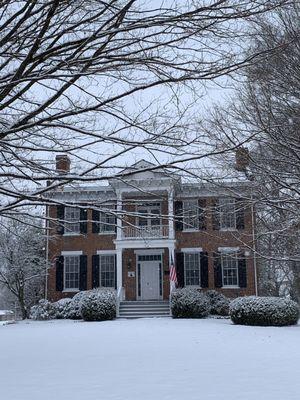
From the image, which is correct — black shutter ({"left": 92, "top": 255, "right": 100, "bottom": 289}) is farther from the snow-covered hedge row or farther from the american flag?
the american flag

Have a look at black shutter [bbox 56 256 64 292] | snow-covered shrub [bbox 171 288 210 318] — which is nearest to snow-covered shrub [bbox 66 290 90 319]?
black shutter [bbox 56 256 64 292]

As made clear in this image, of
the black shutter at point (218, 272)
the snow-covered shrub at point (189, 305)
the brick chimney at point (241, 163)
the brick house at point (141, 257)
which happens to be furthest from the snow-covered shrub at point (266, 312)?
the brick chimney at point (241, 163)

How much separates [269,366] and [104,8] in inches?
242

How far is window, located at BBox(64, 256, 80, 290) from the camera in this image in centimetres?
2525

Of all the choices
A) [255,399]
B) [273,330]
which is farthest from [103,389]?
[273,330]

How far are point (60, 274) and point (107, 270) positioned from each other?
228cm

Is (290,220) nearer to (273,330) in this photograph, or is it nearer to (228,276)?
(273,330)

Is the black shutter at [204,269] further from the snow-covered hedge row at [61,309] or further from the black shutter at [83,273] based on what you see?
the black shutter at [83,273]

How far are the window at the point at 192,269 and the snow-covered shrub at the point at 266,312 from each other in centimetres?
650

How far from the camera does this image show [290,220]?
1291 cm

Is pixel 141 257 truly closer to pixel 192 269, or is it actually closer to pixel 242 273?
pixel 192 269

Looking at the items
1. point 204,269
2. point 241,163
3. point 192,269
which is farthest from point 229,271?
point 241,163

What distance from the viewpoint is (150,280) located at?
2489cm

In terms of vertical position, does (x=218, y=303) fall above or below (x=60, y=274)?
below
